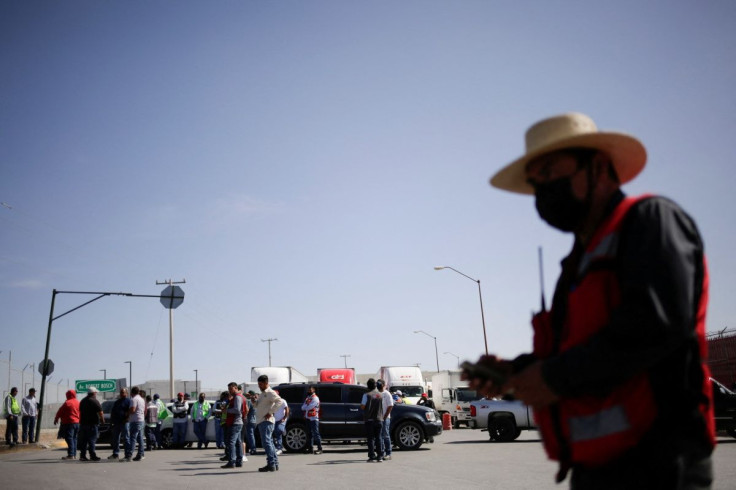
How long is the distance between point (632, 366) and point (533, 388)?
0.31 meters

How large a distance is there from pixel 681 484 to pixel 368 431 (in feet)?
43.4

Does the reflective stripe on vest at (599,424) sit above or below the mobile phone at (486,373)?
below

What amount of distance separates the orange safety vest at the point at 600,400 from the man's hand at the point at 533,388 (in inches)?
3.1

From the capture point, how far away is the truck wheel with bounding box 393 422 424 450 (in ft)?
57.2

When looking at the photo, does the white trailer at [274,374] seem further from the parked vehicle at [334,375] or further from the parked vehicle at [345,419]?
the parked vehicle at [345,419]

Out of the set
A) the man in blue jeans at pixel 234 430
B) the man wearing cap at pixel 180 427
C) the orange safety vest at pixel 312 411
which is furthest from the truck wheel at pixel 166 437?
the man in blue jeans at pixel 234 430

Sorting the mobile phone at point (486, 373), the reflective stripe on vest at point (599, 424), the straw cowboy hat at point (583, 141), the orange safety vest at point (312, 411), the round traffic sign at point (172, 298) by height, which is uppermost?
the round traffic sign at point (172, 298)

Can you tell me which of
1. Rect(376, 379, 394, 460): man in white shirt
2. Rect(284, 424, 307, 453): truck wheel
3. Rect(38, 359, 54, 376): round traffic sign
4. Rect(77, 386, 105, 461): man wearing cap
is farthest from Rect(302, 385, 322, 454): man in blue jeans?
Rect(38, 359, 54, 376): round traffic sign

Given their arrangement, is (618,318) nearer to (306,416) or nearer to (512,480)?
(512,480)

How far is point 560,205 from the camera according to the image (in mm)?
2082

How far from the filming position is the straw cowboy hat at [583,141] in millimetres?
2104

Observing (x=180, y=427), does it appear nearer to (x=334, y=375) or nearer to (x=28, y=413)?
(x=28, y=413)

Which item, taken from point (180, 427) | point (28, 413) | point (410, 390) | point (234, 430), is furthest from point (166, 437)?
point (410, 390)

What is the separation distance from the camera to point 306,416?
56.1 feet
